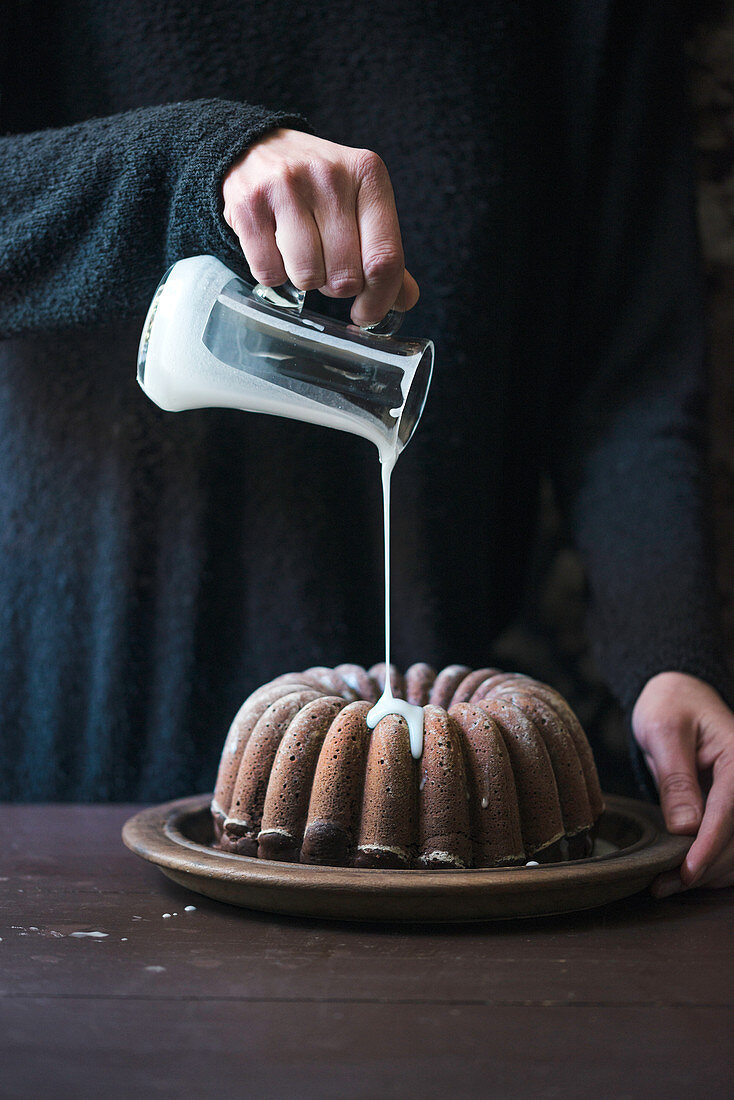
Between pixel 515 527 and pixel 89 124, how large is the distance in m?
0.92

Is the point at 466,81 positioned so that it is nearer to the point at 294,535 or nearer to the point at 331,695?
the point at 294,535

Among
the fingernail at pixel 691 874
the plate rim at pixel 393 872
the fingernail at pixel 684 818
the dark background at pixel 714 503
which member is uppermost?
the dark background at pixel 714 503

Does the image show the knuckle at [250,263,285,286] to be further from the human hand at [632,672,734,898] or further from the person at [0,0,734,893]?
the human hand at [632,672,734,898]

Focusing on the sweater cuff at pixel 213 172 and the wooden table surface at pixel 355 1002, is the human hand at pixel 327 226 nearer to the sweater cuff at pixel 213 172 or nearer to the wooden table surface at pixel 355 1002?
the sweater cuff at pixel 213 172

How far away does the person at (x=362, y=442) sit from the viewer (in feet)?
4.32

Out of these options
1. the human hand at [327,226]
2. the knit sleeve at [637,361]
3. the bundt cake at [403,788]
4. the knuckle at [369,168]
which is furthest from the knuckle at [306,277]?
the knit sleeve at [637,361]

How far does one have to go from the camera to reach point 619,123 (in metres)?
1.49

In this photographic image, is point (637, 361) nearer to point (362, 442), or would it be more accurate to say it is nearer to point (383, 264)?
point (362, 442)

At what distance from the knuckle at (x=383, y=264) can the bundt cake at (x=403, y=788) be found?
417 mm

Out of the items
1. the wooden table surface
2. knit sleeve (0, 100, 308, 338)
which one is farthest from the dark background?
knit sleeve (0, 100, 308, 338)

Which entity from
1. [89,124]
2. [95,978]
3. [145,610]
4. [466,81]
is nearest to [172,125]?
[89,124]

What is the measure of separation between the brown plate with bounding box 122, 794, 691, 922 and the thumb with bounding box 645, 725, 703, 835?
4.1 inches

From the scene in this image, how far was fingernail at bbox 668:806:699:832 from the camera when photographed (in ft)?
2.92

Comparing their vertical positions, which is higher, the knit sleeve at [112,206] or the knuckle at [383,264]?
the knit sleeve at [112,206]
